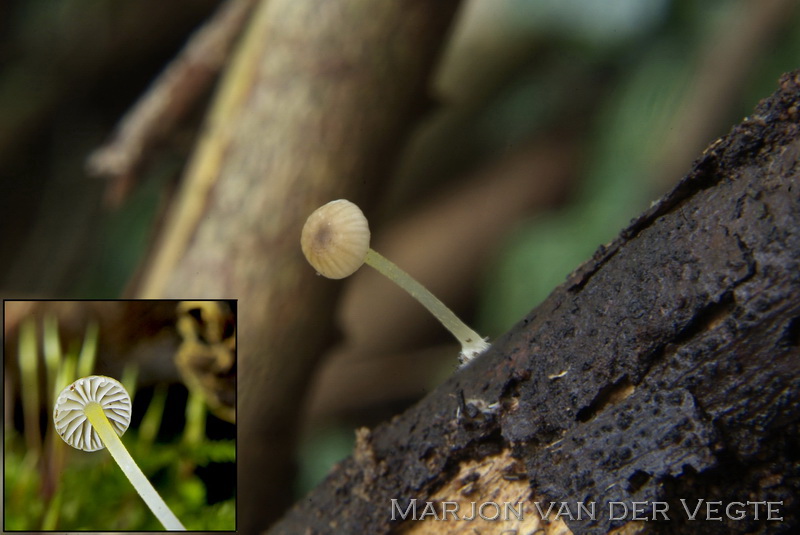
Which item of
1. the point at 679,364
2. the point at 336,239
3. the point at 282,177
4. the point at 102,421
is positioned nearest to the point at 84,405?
the point at 102,421

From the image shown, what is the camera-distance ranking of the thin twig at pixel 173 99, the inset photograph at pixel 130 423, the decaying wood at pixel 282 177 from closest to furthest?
the inset photograph at pixel 130 423
the decaying wood at pixel 282 177
the thin twig at pixel 173 99

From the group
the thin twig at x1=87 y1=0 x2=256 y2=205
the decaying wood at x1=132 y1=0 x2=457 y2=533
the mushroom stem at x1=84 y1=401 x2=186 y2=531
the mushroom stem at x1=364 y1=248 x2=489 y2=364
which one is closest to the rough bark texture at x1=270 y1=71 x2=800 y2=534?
the mushroom stem at x1=364 y1=248 x2=489 y2=364

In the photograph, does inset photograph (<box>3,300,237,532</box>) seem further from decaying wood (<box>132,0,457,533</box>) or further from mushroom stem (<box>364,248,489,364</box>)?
mushroom stem (<box>364,248,489,364</box>)

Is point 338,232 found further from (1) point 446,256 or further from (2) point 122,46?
(2) point 122,46

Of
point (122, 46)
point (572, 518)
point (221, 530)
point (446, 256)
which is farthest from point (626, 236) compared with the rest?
point (122, 46)

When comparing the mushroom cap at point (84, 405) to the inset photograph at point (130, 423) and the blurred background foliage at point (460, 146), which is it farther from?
the blurred background foliage at point (460, 146)

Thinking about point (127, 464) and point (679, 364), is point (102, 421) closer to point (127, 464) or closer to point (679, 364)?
point (127, 464)

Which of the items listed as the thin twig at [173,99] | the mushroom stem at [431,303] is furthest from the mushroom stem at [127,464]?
the thin twig at [173,99]
